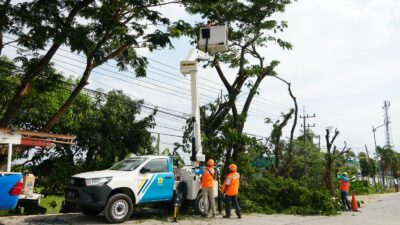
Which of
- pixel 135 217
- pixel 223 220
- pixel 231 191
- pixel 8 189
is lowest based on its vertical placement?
pixel 223 220

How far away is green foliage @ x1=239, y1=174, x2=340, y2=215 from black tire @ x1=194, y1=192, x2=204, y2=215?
2.48 meters

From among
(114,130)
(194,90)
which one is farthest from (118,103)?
(194,90)

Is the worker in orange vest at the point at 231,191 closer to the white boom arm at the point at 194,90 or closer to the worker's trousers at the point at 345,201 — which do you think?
the white boom arm at the point at 194,90

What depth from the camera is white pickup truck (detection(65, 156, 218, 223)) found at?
10273mm

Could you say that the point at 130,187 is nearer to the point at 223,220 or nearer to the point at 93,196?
the point at 93,196

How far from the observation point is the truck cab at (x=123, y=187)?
1024 centimetres

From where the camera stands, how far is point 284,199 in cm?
1559

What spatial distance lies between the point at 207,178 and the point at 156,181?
166 cm

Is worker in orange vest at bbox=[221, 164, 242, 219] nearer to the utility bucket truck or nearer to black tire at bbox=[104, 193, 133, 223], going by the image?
the utility bucket truck

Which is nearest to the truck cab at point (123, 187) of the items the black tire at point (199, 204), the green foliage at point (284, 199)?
the black tire at point (199, 204)

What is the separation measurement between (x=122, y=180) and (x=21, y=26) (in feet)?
19.5

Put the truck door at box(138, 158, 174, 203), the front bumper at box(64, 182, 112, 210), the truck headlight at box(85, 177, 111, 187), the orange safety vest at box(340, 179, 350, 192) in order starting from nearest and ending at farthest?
the front bumper at box(64, 182, 112, 210), the truck headlight at box(85, 177, 111, 187), the truck door at box(138, 158, 174, 203), the orange safety vest at box(340, 179, 350, 192)

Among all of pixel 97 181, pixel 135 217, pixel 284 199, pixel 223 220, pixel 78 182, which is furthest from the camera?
pixel 284 199

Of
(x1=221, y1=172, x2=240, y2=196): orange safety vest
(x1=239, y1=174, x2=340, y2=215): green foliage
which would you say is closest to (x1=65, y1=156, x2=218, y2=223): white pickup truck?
(x1=221, y1=172, x2=240, y2=196): orange safety vest
